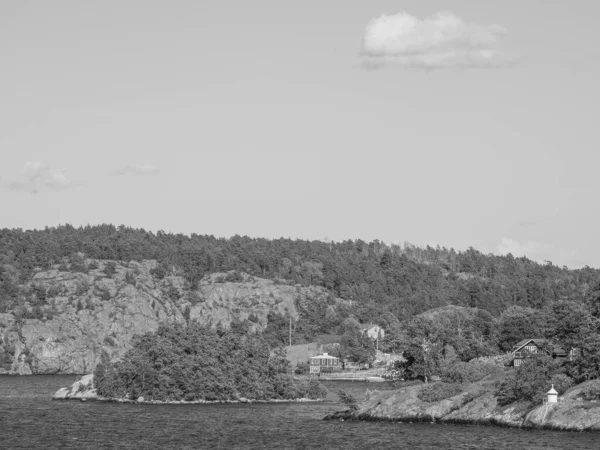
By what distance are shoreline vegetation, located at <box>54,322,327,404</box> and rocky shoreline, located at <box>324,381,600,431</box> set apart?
1020 inches

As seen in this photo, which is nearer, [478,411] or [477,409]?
[478,411]

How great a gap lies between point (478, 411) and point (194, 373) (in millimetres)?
46050

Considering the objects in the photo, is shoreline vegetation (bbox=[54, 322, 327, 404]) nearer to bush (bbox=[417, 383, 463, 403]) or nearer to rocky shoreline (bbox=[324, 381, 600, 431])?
rocky shoreline (bbox=[324, 381, 600, 431])

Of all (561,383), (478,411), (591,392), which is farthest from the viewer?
(561,383)

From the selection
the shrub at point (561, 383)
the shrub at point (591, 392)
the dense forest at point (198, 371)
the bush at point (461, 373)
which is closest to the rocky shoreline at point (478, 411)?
the shrub at point (591, 392)

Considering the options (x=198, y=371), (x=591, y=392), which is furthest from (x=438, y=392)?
(x=198, y=371)

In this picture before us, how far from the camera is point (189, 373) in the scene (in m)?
139

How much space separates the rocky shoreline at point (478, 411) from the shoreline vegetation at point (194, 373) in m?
25.9

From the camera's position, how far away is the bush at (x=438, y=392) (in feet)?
365

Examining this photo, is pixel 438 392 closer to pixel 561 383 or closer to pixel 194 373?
pixel 561 383

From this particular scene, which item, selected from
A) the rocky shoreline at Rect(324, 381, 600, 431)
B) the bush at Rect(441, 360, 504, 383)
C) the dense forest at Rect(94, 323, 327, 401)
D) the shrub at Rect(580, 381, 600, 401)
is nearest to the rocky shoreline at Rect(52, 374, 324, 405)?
the dense forest at Rect(94, 323, 327, 401)

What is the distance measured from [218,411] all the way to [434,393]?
2823 cm

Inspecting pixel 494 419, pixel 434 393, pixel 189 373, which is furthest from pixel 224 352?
pixel 494 419

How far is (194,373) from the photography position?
5502 inches
